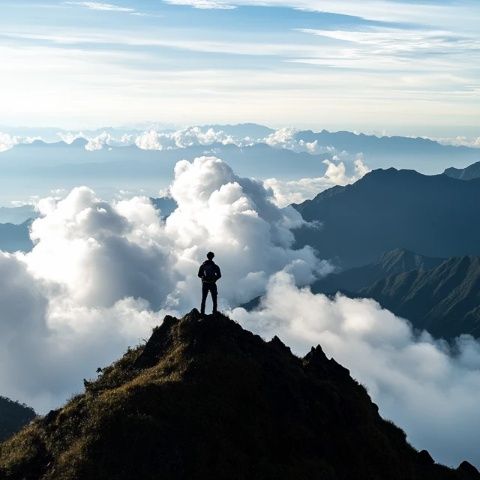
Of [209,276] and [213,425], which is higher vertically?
[209,276]

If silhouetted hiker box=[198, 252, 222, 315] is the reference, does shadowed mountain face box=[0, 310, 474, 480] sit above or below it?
below

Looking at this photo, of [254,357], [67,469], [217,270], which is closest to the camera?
[67,469]

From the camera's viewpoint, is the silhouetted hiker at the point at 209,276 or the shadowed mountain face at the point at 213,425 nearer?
the shadowed mountain face at the point at 213,425

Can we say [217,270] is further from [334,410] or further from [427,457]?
[427,457]

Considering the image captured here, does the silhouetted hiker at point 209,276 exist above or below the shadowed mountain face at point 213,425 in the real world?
above

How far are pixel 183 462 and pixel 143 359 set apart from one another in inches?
551

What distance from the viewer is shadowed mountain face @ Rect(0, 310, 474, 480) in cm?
3269

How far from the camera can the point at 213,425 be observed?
115ft

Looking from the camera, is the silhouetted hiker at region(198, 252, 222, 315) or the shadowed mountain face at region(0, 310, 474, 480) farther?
the silhouetted hiker at region(198, 252, 222, 315)

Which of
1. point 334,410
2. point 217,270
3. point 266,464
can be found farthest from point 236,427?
point 217,270

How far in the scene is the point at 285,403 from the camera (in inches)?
1545

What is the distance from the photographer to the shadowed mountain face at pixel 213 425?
32.7 m

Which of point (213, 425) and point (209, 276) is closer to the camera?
point (213, 425)

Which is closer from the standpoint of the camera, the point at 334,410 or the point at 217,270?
the point at 334,410
